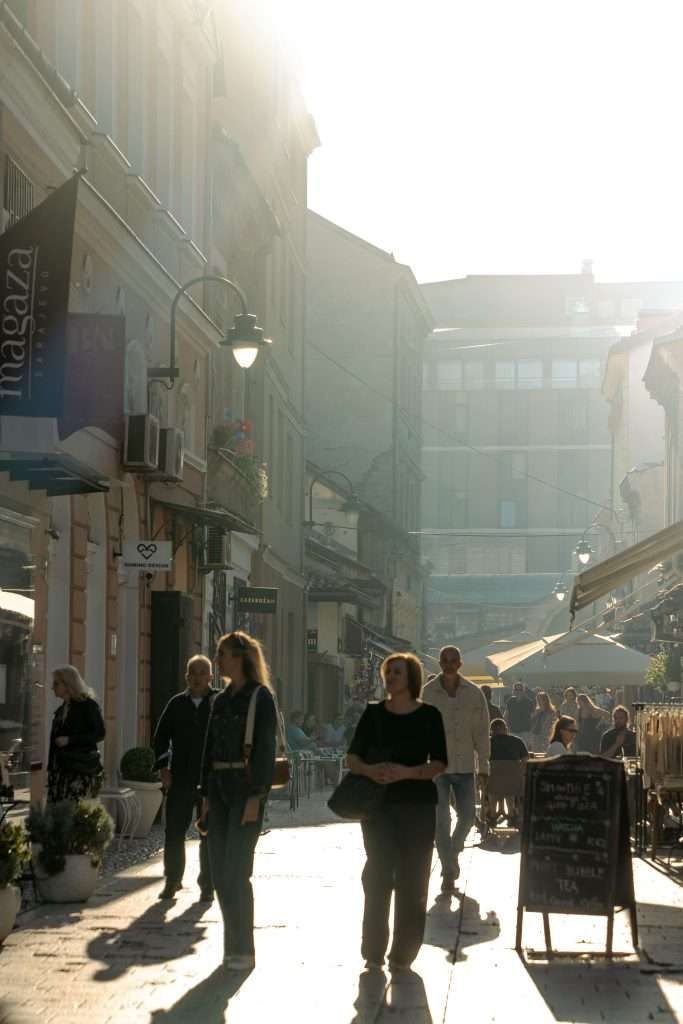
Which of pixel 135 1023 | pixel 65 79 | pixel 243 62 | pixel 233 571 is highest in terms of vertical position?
pixel 243 62

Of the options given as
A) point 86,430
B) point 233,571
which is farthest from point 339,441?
point 86,430

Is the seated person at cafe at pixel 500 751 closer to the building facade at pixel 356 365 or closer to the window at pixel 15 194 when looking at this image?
the window at pixel 15 194

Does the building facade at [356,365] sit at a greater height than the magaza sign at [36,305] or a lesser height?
greater

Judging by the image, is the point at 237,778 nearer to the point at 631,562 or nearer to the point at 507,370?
the point at 631,562

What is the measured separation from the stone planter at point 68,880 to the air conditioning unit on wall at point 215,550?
13.1m

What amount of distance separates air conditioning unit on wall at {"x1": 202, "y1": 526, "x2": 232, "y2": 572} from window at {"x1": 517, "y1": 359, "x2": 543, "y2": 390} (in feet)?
268

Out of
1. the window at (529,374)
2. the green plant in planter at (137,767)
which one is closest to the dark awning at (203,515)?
the green plant in planter at (137,767)

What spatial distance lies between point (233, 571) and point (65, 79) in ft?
46.7

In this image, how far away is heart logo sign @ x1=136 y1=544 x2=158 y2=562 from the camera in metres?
21.2

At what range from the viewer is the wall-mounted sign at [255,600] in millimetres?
29609

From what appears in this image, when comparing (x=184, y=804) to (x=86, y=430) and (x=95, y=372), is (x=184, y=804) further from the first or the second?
(x=86, y=430)

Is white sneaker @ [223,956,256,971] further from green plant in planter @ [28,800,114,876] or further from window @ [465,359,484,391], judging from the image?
window @ [465,359,484,391]

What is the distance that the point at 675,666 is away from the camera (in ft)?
114

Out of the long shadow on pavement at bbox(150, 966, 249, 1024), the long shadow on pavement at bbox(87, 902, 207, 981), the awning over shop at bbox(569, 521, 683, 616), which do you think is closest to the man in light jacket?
the long shadow on pavement at bbox(87, 902, 207, 981)
